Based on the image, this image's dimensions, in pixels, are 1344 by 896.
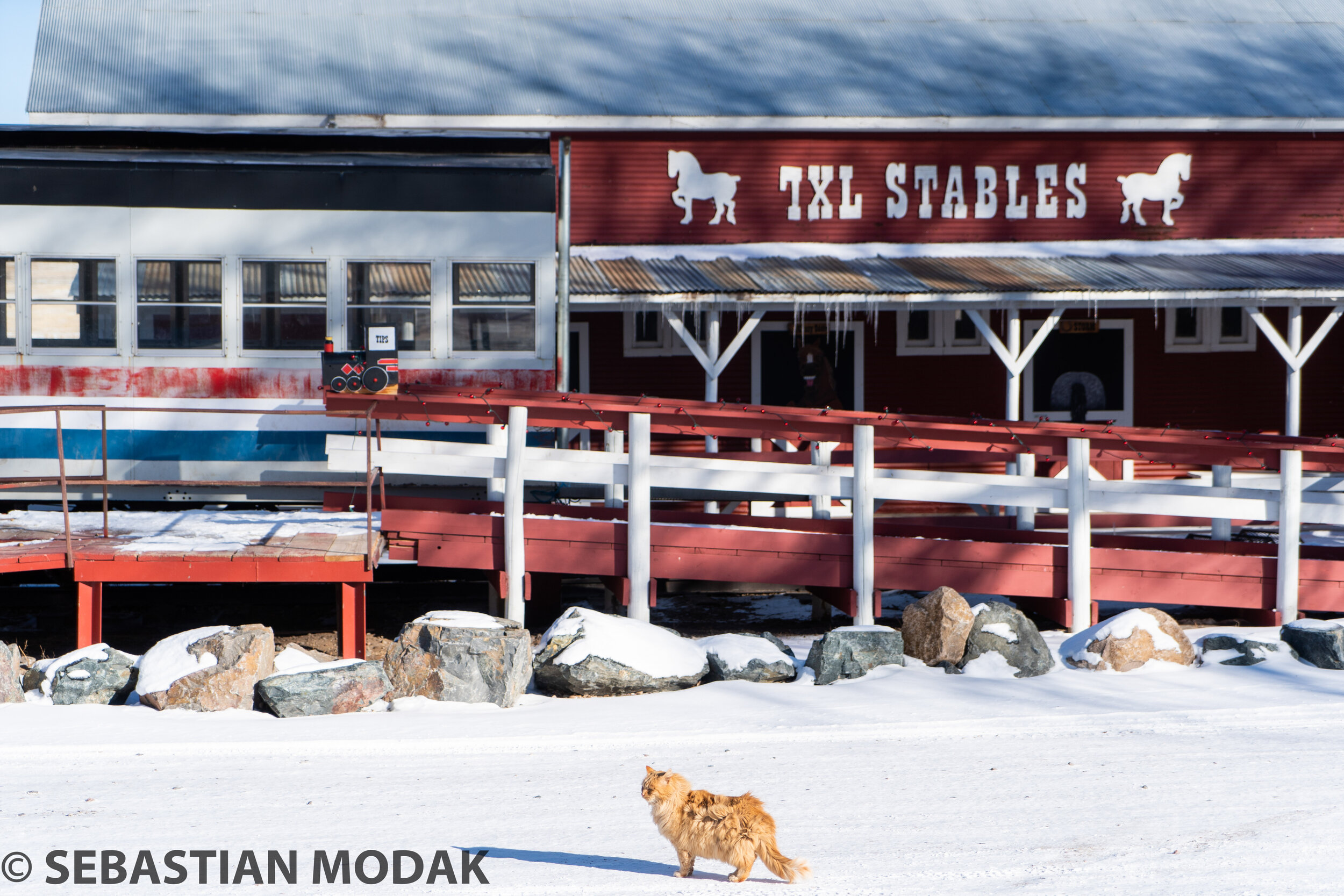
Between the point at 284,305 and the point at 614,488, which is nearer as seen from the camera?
the point at 284,305

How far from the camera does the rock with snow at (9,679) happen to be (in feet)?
23.6

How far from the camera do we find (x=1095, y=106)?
16688 mm

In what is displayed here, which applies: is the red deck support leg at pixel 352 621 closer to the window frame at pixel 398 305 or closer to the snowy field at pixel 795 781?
the snowy field at pixel 795 781

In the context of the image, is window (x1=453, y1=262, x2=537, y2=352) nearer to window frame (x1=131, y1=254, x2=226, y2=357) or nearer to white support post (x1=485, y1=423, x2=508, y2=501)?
white support post (x1=485, y1=423, x2=508, y2=501)

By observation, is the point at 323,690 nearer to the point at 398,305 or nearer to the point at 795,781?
the point at 795,781

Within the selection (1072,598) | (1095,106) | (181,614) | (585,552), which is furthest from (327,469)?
(1095,106)

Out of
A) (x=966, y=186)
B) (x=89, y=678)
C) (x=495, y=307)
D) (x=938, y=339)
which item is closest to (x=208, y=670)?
(x=89, y=678)

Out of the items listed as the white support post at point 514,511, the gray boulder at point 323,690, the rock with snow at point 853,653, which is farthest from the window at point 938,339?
the gray boulder at point 323,690

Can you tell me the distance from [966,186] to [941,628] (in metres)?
10.0

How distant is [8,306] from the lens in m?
11.1

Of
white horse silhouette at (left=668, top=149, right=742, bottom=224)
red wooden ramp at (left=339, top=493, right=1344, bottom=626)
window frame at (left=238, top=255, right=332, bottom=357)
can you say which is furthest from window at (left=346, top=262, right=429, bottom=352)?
white horse silhouette at (left=668, top=149, right=742, bottom=224)

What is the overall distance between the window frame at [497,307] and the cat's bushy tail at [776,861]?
7.78m

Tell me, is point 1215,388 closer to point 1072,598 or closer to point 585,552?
point 1072,598

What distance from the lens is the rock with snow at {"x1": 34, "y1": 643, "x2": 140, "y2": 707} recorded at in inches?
289
